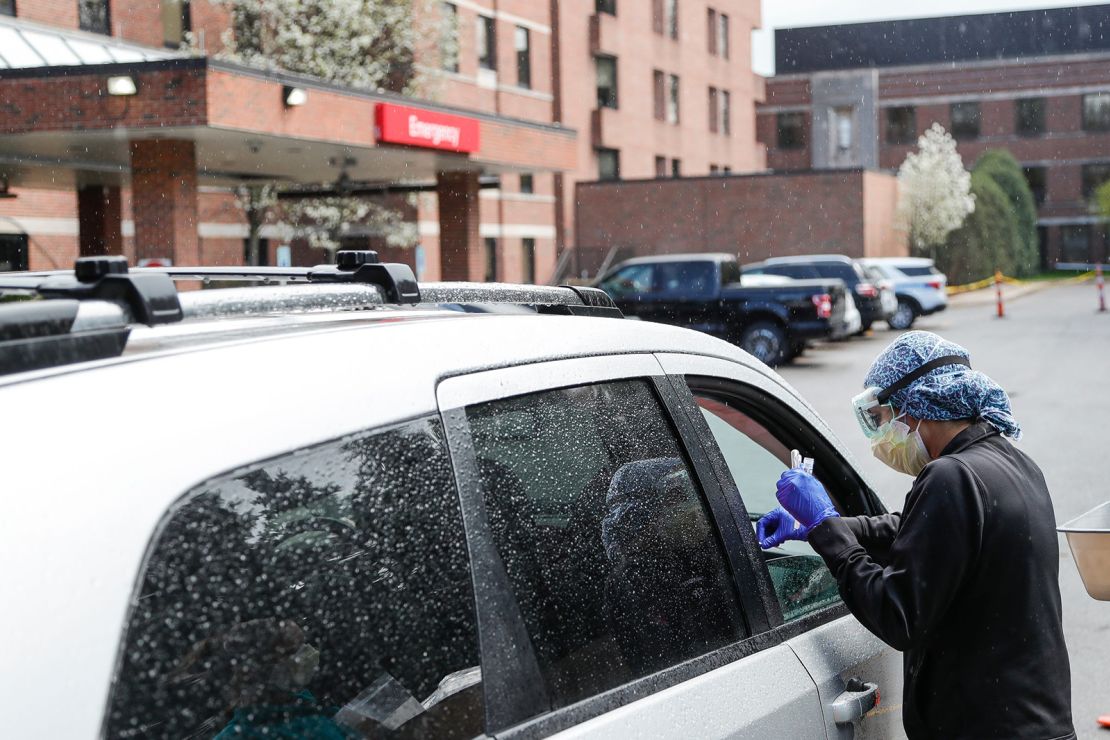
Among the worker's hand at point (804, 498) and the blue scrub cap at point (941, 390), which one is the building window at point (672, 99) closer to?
the blue scrub cap at point (941, 390)

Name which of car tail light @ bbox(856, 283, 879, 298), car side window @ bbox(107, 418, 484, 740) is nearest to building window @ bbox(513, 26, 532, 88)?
car tail light @ bbox(856, 283, 879, 298)

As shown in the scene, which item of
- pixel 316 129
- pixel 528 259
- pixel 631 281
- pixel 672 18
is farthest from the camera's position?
pixel 672 18

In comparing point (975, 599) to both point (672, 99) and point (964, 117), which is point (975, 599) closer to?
point (672, 99)

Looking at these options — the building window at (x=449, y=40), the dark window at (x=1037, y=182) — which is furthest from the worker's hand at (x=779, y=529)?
the dark window at (x=1037, y=182)

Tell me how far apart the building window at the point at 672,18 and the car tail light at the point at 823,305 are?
34371 millimetres

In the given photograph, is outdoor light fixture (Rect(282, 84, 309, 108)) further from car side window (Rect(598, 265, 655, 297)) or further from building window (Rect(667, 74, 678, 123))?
building window (Rect(667, 74, 678, 123))

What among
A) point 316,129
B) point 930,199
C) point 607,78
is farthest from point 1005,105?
point 316,129

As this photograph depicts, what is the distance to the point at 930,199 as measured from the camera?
5403 centimetres

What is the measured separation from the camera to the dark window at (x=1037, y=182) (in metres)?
76.2

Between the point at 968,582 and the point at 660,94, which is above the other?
the point at 660,94

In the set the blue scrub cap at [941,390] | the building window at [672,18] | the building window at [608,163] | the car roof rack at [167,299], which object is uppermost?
the building window at [672,18]

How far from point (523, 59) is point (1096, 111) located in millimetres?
44349

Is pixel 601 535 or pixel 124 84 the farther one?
pixel 124 84

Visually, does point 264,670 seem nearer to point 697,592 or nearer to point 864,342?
point 697,592
